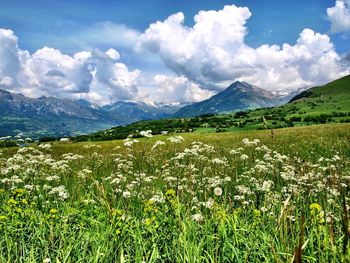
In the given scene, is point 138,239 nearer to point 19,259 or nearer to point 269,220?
point 19,259

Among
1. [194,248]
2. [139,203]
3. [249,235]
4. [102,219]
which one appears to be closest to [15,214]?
[102,219]

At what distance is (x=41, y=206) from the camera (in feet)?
23.0

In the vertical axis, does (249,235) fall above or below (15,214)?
below

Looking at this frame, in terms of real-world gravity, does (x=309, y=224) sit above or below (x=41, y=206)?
below

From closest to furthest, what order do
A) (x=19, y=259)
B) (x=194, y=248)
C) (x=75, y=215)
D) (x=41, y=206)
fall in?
(x=194, y=248) → (x=19, y=259) → (x=75, y=215) → (x=41, y=206)

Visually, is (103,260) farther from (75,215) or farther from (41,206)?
(41,206)

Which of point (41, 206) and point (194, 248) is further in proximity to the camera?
point (41, 206)

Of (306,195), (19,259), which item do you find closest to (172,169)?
(306,195)

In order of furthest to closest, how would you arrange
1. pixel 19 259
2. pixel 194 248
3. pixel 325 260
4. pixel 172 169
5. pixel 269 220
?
pixel 172 169, pixel 269 220, pixel 19 259, pixel 194 248, pixel 325 260

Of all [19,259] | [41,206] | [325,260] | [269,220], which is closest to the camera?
[325,260]

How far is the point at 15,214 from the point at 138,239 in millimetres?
2762

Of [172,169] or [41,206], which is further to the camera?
A: [172,169]

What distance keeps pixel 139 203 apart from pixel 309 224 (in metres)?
3.42

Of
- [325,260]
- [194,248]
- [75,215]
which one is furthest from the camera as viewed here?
[75,215]
